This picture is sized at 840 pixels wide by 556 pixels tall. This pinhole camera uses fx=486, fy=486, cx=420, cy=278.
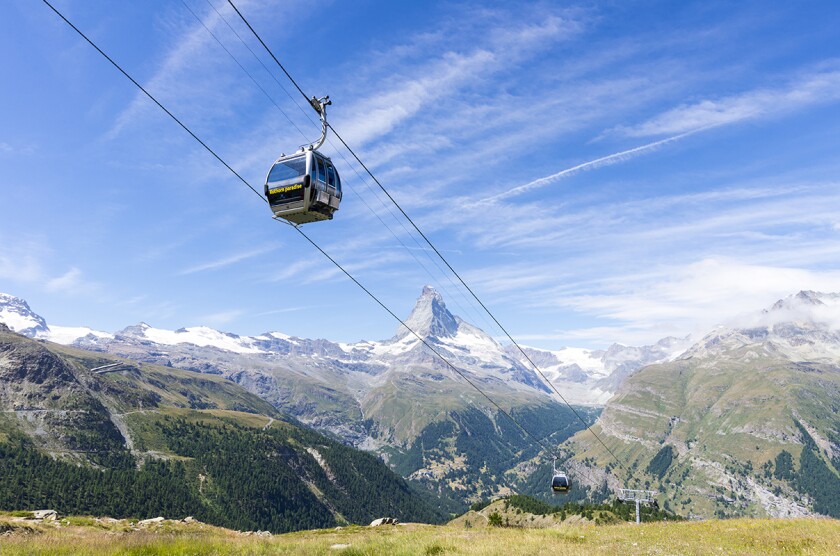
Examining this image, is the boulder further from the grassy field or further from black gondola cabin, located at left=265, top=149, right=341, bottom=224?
black gondola cabin, located at left=265, top=149, right=341, bottom=224

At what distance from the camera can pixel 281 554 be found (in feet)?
54.4

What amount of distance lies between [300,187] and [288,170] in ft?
4.93

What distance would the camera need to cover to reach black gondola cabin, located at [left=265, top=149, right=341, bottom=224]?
1019 inches

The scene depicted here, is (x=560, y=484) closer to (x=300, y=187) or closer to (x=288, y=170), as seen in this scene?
(x=300, y=187)

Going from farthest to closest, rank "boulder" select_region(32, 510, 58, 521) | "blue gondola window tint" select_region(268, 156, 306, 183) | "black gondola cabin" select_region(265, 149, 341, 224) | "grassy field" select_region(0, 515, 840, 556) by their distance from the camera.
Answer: "boulder" select_region(32, 510, 58, 521) → "blue gondola window tint" select_region(268, 156, 306, 183) → "black gondola cabin" select_region(265, 149, 341, 224) → "grassy field" select_region(0, 515, 840, 556)

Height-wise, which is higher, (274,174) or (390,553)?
(274,174)

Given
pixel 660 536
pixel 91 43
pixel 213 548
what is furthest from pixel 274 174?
pixel 660 536

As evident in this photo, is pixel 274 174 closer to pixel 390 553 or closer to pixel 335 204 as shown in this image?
pixel 335 204

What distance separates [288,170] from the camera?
26453 mm

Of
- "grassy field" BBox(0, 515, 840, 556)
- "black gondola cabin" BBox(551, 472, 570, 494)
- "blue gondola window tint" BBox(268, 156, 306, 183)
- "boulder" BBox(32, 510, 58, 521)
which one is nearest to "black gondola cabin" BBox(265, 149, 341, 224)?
"blue gondola window tint" BBox(268, 156, 306, 183)

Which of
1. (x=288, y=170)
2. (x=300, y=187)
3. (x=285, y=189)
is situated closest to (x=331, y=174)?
(x=288, y=170)

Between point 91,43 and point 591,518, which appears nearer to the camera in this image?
point 91,43

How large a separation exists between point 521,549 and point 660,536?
476 inches

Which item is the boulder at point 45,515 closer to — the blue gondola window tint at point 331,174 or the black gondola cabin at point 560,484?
the blue gondola window tint at point 331,174
